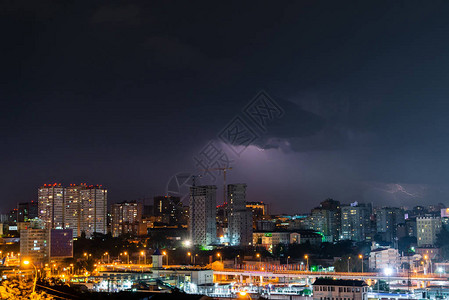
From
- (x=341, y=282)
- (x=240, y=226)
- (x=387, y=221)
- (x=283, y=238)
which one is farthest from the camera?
(x=387, y=221)

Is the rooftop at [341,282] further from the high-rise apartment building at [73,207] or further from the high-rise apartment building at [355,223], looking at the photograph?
the high-rise apartment building at [355,223]

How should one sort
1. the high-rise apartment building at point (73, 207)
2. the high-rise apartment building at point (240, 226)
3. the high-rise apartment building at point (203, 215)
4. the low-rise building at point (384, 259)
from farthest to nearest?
the high-rise apartment building at point (73, 207), the high-rise apartment building at point (240, 226), the high-rise apartment building at point (203, 215), the low-rise building at point (384, 259)

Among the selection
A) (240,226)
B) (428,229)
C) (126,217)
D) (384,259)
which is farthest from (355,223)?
(126,217)

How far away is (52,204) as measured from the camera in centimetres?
4141

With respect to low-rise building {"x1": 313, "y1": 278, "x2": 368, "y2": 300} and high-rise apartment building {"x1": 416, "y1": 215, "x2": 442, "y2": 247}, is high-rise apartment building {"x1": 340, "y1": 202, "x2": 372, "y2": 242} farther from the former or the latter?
low-rise building {"x1": 313, "y1": 278, "x2": 368, "y2": 300}

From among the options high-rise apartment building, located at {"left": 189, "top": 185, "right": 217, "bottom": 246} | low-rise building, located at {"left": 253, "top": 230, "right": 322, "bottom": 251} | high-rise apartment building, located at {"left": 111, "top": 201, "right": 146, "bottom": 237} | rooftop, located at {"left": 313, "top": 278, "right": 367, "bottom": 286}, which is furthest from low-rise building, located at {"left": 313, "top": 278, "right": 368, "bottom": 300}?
high-rise apartment building, located at {"left": 111, "top": 201, "right": 146, "bottom": 237}

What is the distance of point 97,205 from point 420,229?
22.9 metres

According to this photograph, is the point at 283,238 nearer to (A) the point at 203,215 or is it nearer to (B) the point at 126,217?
(A) the point at 203,215

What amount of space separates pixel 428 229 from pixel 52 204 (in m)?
26.2

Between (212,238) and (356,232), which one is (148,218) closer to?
(212,238)

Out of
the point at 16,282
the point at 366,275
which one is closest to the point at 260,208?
the point at 366,275

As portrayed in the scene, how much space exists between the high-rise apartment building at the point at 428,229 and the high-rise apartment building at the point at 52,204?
81.2 ft

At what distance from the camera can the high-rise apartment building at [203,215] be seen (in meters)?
37.4

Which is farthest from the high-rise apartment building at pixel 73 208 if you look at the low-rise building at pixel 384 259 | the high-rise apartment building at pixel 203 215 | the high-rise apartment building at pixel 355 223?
the low-rise building at pixel 384 259
